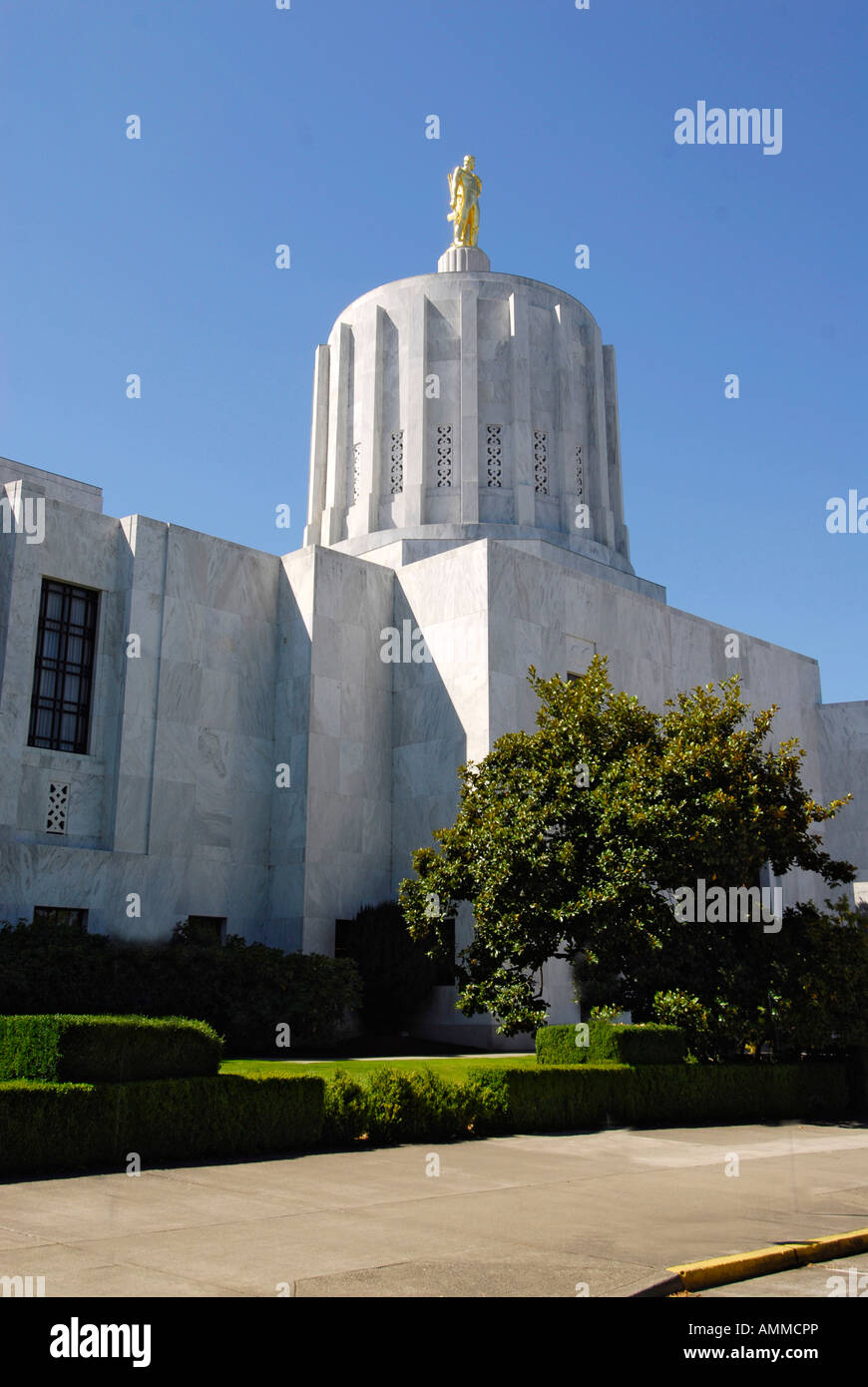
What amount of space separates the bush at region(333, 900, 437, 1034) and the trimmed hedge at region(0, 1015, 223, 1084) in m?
14.8

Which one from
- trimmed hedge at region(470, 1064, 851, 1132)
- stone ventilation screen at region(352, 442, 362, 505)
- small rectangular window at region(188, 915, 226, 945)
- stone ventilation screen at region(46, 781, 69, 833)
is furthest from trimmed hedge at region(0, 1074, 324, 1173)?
stone ventilation screen at region(352, 442, 362, 505)

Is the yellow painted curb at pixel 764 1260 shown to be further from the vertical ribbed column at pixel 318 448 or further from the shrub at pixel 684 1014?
the vertical ribbed column at pixel 318 448

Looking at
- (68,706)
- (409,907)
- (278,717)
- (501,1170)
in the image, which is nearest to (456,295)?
(278,717)

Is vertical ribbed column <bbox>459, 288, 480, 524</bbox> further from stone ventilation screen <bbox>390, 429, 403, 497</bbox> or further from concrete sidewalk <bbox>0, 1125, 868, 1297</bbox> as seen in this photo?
concrete sidewalk <bbox>0, 1125, 868, 1297</bbox>

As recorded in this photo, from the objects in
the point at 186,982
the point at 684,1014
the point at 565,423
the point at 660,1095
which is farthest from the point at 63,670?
the point at 565,423

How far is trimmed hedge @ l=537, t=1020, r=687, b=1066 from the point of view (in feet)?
59.6

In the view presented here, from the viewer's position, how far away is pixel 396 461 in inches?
1469

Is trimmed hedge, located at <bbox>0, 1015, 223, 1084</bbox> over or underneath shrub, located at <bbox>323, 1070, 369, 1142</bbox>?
over

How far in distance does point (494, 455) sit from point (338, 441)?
5.51 m

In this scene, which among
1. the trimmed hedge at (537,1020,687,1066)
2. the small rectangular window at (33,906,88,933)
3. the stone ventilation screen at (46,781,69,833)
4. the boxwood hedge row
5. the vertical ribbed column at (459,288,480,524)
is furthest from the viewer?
the vertical ribbed column at (459,288,480,524)

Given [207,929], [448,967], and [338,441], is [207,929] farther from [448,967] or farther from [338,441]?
[338,441]
